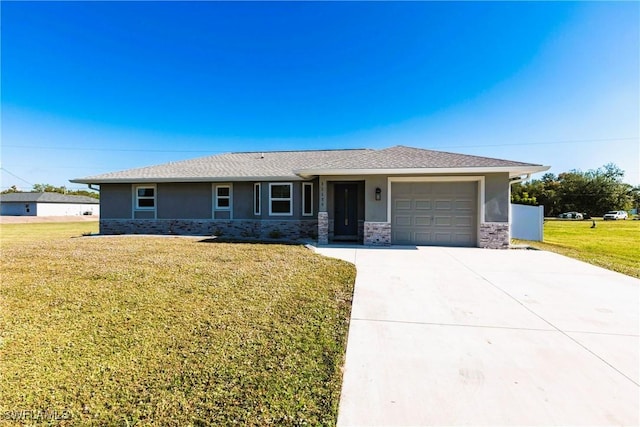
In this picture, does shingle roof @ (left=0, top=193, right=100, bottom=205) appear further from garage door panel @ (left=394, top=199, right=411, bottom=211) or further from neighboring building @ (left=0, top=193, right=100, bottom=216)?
garage door panel @ (left=394, top=199, right=411, bottom=211)

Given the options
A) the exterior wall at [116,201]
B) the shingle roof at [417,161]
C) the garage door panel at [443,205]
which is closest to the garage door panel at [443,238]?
the garage door panel at [443,205]

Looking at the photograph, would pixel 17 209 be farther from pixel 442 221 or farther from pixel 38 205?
pixel 442 221

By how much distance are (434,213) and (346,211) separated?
3.48m

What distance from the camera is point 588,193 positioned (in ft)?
129

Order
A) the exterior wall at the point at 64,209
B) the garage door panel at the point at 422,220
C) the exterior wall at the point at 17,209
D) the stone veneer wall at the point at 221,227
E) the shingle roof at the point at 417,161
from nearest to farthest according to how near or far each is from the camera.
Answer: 1. the shingle roof at the point at 417,161
2. the garage door panel at the point at 422,220
3. the stone veneer wall at the point at 221,227
4. the exterior wall at the point at 17,209
5. the exterior wall at the point at 64,209

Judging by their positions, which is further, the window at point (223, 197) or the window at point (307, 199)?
the window at point (223, 197)

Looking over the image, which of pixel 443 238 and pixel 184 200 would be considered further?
pixel 184 200

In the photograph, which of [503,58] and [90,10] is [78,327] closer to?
[90,10]

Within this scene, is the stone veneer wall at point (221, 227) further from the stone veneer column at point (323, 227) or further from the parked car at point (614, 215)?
the parked car at point (614, 215)

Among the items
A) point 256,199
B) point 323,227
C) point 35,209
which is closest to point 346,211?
point 323,227

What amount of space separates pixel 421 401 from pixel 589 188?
54.9 m

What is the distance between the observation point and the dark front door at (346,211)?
1109 cm

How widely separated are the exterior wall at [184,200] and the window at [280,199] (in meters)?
3.18

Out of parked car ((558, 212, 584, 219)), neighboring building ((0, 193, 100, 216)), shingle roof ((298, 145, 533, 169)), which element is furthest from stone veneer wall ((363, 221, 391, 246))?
neighboring building ((0, 193, 100, 216))
